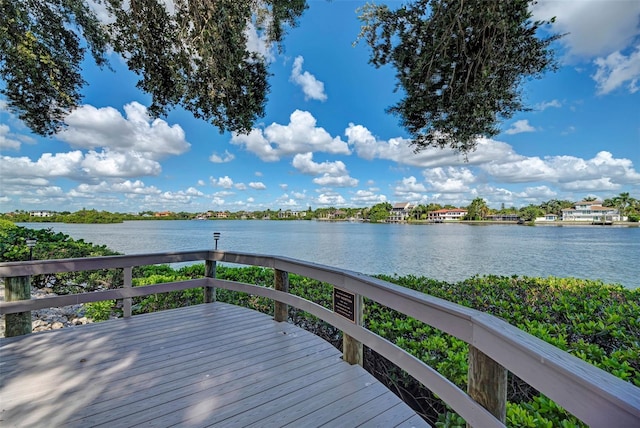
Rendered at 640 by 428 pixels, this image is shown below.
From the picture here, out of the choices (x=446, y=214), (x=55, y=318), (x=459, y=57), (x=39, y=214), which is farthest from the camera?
(x=446, y=214)

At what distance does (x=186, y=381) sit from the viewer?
2.44 meters

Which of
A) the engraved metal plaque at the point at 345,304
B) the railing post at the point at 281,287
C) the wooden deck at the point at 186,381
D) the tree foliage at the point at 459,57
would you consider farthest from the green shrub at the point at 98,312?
the tree foliage at the point at 459,57

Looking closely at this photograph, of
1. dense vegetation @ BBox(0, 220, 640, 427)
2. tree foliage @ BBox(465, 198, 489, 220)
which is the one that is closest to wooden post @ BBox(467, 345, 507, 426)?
dense vegetation @ BBox(0, 220, 640, 427)

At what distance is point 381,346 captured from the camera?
89.0 inches

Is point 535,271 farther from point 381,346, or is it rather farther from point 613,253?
point 381,346

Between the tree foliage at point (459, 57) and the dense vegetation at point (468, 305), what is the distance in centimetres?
283

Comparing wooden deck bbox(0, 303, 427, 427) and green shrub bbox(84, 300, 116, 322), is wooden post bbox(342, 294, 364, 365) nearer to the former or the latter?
wooden deck bbox(0, 303, 427, 427)

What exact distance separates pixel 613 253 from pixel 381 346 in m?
33.1

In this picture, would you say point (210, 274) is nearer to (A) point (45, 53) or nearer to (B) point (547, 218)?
(A) point (45, 53)

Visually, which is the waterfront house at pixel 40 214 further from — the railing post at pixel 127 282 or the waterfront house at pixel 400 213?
the waterfront house at pixel 400 213

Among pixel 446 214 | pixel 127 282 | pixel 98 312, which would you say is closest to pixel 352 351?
pixel 127 282

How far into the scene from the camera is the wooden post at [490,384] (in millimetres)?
1363

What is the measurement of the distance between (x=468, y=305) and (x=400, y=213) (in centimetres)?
8048

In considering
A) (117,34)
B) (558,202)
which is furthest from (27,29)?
(558,202)
